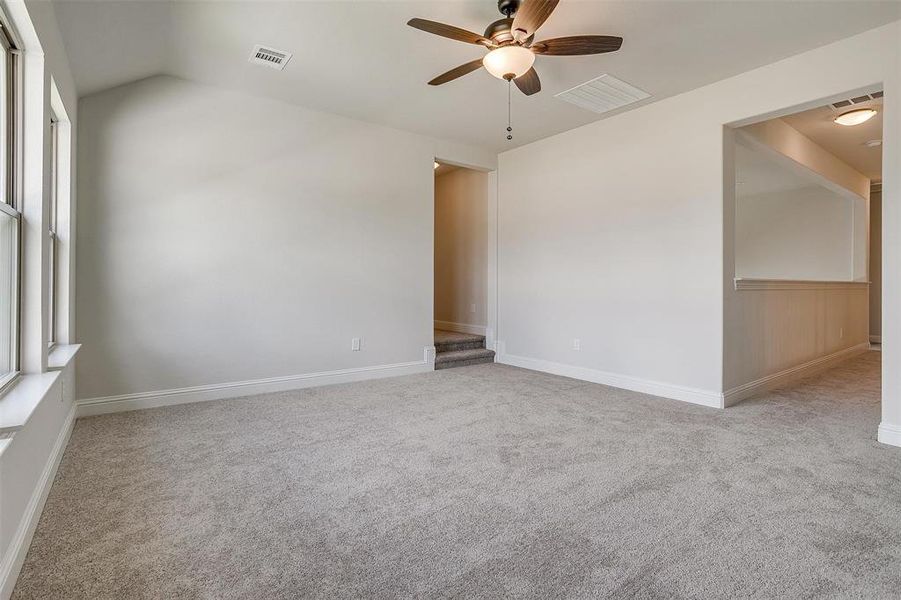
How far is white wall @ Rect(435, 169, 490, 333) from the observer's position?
623 cm

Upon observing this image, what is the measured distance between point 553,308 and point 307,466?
3.45m

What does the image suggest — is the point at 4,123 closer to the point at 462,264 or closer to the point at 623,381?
the point at 623,381

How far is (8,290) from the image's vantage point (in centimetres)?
204

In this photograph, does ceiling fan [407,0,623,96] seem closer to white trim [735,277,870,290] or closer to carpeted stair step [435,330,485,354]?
white trim [735,277,870,290]

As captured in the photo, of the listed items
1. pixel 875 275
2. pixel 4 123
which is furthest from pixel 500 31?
pixel 875 275

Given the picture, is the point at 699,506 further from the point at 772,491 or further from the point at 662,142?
the point at 662,142

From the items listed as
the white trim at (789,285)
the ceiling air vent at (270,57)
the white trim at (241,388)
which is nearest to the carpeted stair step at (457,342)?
the white trim at (241,388)

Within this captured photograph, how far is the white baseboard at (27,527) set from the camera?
4.68 ft

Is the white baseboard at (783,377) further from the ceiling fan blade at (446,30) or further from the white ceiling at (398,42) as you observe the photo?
the ceiling fan blade at (446,30)

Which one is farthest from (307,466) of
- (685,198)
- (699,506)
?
(685,198)

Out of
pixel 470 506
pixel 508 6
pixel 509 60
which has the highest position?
pixel 508 6

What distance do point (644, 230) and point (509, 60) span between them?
2.47 metres

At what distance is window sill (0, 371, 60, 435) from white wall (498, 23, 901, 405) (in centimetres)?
433

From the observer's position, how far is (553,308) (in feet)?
16.9
